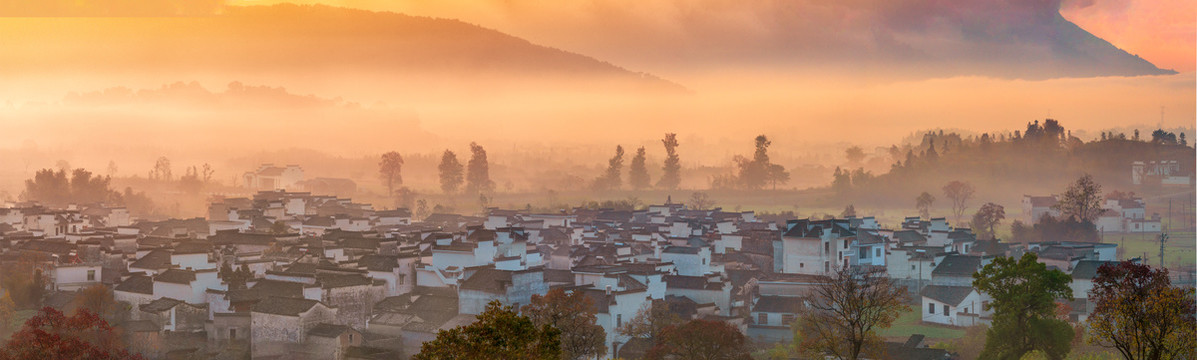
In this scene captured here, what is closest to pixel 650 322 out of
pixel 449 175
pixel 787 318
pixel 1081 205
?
pixel 787 318

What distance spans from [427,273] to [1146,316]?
1542 cm

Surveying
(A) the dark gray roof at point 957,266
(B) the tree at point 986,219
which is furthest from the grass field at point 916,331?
(B) the tree at point 986,219

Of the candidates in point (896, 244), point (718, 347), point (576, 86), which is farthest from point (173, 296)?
point (576, 86)

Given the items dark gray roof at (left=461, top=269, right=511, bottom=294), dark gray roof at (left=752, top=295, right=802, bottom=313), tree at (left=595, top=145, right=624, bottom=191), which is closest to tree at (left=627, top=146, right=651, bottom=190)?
tree at (left=595, top=145, right=624, bottom=191)

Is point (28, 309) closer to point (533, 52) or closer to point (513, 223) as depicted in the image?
point (513, 223)

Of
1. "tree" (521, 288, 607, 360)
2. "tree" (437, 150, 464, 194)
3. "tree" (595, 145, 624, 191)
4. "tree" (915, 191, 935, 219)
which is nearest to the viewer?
"tree" (521, 288, 607, 360)

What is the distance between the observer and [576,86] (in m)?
88.3

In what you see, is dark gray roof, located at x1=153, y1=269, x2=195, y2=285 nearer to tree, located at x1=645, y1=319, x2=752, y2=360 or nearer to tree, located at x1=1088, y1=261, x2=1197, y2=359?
tree, located at x1=645, y1=319, x2=752, y2=360

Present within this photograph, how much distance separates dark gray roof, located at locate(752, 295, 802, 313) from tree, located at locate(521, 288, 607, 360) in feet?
14.9

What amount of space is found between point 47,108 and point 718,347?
58765 mm

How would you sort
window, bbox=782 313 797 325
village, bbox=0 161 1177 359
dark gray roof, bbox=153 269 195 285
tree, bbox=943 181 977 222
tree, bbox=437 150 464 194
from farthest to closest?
1. tree, bbox=437 150 464 194
2. tree, bbox=943 181 977 222
3. window, bbox=782 313 797 325
4. dark gray roof, bbox=153 269 195 285
5. village, bbox=0 161 1177 359

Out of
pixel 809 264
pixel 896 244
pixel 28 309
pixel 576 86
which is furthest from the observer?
pixel 576 86

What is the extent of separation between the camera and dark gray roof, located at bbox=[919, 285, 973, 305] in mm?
26047

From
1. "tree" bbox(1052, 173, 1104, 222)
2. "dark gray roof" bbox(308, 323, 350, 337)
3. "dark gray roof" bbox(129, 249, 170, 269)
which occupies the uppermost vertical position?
"tree" bbox(1052, 173, 1104, 222)
